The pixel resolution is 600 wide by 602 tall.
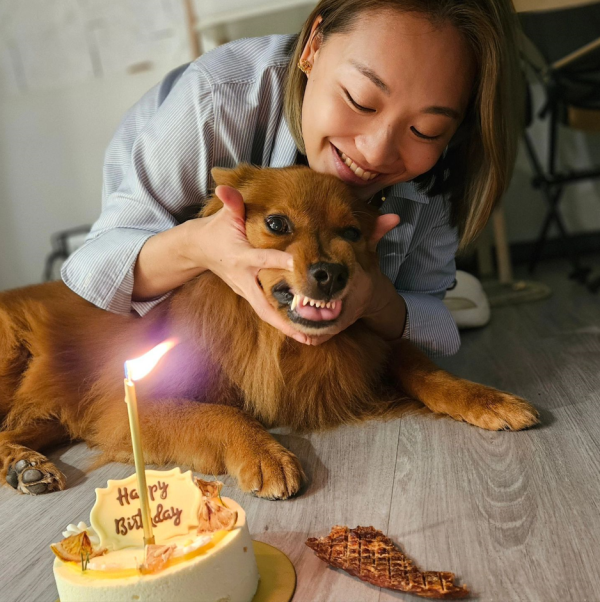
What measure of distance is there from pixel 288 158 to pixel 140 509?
1.04 meters

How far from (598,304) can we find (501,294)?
1.68 ft

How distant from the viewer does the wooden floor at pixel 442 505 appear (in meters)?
0.90

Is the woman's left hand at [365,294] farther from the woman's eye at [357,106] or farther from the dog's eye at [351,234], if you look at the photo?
the woman's eye at [357,106]

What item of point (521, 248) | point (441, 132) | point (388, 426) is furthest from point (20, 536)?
point (521, 248)

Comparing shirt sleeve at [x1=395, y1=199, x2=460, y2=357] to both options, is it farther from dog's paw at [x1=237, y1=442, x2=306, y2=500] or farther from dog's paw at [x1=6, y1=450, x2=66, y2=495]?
dog's paw at [x1=6, y1=450, x2=66, y2=495]

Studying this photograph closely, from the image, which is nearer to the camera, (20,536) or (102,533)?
(102,533)

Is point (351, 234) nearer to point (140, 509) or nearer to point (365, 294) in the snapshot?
point (365, 294)

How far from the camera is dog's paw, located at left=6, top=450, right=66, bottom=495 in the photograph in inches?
51.1

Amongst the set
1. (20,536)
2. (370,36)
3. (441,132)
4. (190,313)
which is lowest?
(20,536)

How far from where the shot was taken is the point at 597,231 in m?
4.00

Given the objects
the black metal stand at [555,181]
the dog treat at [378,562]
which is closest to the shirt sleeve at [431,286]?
the dog treat at [378,562]

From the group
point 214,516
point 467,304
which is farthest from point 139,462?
point 467,304

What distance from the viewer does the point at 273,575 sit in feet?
3.05

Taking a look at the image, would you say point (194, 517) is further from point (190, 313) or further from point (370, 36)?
point (370, 36)
